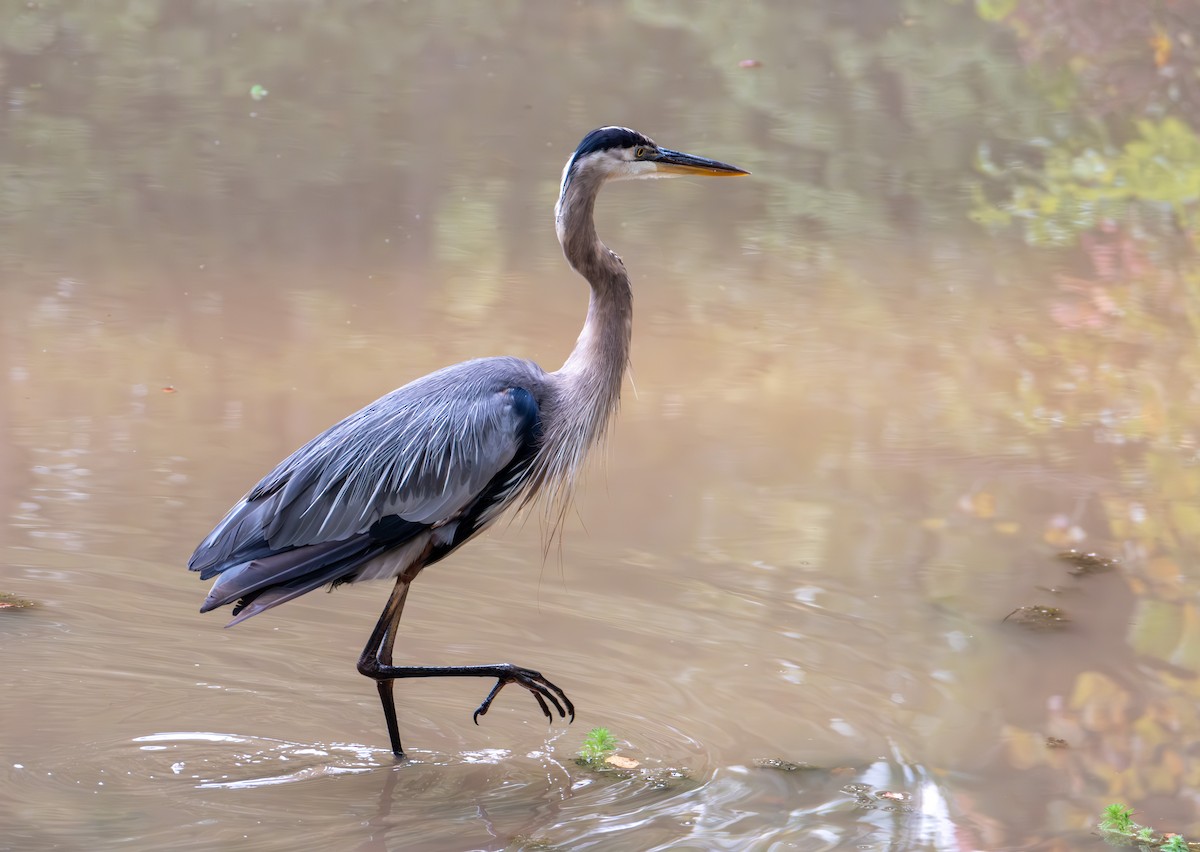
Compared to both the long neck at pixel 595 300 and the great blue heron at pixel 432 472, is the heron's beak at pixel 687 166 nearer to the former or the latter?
the great blue heron at pixel 432 472

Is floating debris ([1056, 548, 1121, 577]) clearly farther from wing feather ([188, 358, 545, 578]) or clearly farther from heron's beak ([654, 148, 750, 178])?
wing feather ([188, 358, 545, 578])

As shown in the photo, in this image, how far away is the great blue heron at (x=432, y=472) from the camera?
4168mm

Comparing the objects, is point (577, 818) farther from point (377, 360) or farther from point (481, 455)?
point (377, 360)

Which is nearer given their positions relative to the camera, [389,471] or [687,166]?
[389,471]

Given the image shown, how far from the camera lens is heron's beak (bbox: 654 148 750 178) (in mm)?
4750

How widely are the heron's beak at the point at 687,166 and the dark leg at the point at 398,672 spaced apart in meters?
1.56

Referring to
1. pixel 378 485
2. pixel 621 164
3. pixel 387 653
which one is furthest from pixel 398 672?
pixel 621 164

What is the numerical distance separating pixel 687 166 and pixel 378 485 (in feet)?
4.91

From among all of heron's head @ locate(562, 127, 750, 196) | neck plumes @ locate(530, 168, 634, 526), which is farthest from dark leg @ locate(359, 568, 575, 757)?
heron's head @ locate(562, 127, 750, 196)

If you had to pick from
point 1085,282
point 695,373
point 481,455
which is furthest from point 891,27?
point 481,455

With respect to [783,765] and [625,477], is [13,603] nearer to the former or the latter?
[625,477]

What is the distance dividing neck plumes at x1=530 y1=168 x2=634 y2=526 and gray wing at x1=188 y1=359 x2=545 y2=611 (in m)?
0.10

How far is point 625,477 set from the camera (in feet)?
20.2

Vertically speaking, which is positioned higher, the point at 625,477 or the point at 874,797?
the point at 625,477
